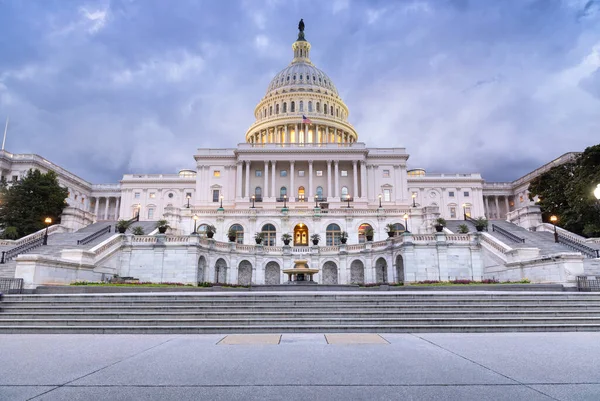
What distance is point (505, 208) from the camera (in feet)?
364

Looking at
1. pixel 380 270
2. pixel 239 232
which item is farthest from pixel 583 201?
pixel 239 232

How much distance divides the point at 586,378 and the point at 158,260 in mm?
35593

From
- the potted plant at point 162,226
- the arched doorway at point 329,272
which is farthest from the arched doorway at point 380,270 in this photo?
the potted plant at point 162,226

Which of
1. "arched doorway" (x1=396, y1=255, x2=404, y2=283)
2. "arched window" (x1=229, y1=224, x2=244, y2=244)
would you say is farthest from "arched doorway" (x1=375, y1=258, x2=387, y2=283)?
"arched window" (x1=229, y1=224, x2=244, y2=244)

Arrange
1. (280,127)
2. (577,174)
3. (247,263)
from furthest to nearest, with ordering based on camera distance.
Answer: (280,127)
(577,174)
(247,263)

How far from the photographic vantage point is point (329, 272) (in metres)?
45.8

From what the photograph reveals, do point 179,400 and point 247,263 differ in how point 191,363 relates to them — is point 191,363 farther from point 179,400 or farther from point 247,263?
point 247,263

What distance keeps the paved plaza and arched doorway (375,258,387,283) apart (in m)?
29.3

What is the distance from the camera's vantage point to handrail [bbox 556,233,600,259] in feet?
106

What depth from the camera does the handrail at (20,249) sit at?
32197 millimetres

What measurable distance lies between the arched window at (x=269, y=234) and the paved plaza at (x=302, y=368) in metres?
42.9

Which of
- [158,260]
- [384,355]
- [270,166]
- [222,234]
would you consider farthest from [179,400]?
[270,166]

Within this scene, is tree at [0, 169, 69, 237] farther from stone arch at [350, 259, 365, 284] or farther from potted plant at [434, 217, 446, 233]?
potted plant at [434, 217, 446, 233]

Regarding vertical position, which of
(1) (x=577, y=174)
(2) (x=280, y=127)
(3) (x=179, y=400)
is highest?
(2) (x=280, y=127)
